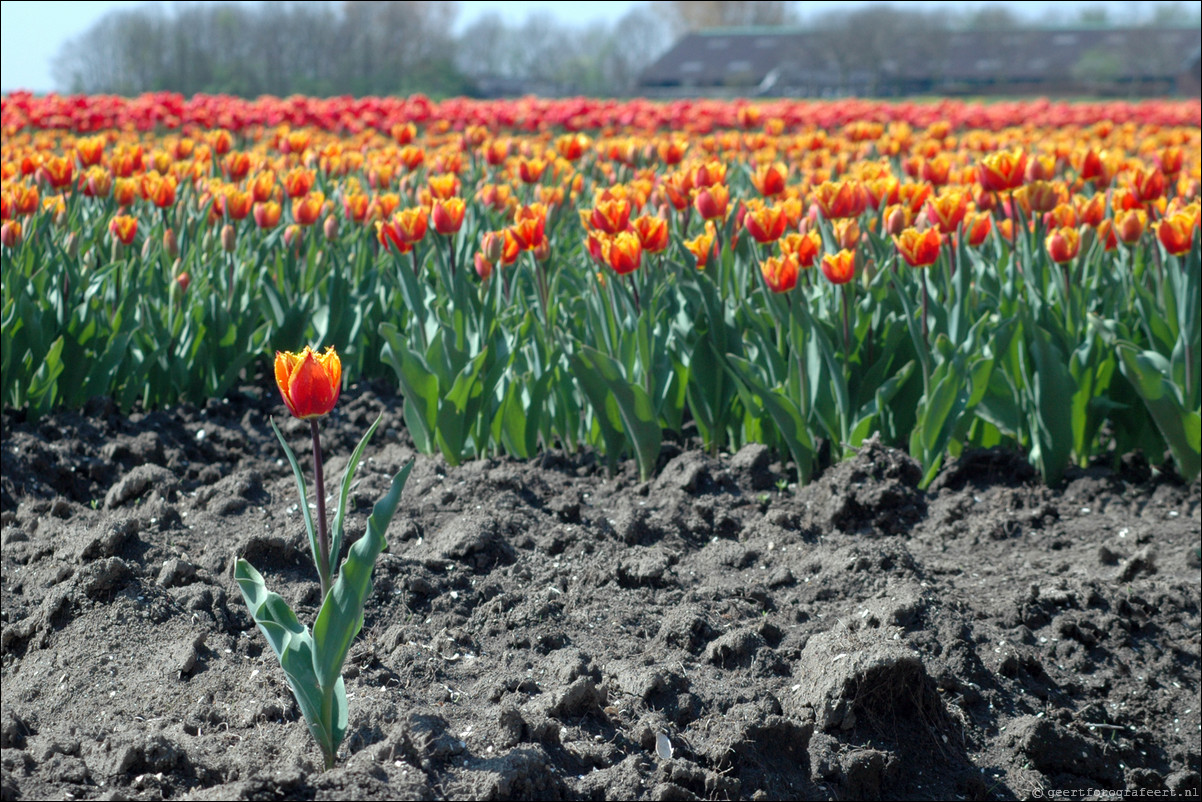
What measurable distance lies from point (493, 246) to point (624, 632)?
1502mm

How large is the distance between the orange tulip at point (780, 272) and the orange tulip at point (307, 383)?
61.6 inches

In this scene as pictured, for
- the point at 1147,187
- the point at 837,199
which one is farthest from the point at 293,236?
the point at 1147,187

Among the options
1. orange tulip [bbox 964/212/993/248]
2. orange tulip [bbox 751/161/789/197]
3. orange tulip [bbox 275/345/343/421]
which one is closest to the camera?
orange tulip [bbox 275/345/343/421]

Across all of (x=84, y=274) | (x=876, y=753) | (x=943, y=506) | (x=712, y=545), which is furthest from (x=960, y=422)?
(x=84, y=274)

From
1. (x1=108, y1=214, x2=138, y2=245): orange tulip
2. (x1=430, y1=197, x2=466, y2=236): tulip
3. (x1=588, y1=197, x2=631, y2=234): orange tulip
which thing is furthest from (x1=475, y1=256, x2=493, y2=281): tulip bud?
(x1=108, y1=214, x2=138, y2=245): orange tulip

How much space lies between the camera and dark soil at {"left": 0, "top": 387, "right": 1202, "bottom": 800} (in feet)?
5.50

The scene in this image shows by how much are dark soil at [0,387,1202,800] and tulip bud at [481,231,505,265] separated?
67 centimetres

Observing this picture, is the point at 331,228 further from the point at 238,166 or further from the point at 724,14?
the point at 724,14

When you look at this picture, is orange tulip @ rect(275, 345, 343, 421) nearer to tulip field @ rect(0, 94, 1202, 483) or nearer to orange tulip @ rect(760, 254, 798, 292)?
tulip field @ rect(0, 94, 1202, 483)

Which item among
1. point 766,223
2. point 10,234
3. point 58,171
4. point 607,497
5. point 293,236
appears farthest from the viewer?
point 58,171

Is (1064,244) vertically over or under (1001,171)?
under

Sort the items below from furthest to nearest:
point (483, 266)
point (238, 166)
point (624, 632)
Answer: point (238, 166)
point (483, 266)
point (624, 632)

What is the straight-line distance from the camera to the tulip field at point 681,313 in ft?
9.59

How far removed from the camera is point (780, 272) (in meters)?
2.78
